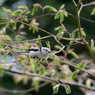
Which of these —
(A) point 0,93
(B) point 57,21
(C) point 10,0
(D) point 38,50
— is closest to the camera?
(D) point 38,50

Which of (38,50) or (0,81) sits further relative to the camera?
(0,81)

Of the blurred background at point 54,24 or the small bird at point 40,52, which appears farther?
the blurred background at point 54,24

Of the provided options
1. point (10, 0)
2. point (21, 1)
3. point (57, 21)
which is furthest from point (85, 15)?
point (10, 0)

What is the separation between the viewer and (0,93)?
14.3ft

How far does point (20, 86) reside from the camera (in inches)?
178

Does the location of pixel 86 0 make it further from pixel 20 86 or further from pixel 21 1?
pixel 20 86

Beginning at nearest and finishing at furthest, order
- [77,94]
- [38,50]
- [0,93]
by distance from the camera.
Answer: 1. [38,50]
2. [77,94]
3. [0,93]

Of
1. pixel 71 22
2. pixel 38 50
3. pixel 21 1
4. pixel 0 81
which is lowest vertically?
pixel 0 81

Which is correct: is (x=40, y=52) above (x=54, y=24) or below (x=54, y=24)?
below

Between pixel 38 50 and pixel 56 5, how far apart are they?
297 centimetres

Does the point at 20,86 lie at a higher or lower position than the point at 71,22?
lower

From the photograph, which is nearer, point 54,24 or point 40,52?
point 40,52

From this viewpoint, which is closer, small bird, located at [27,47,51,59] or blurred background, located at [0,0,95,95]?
small bird, located at [27,47,51,59]

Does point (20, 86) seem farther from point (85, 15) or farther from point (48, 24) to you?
point (85, 15)
